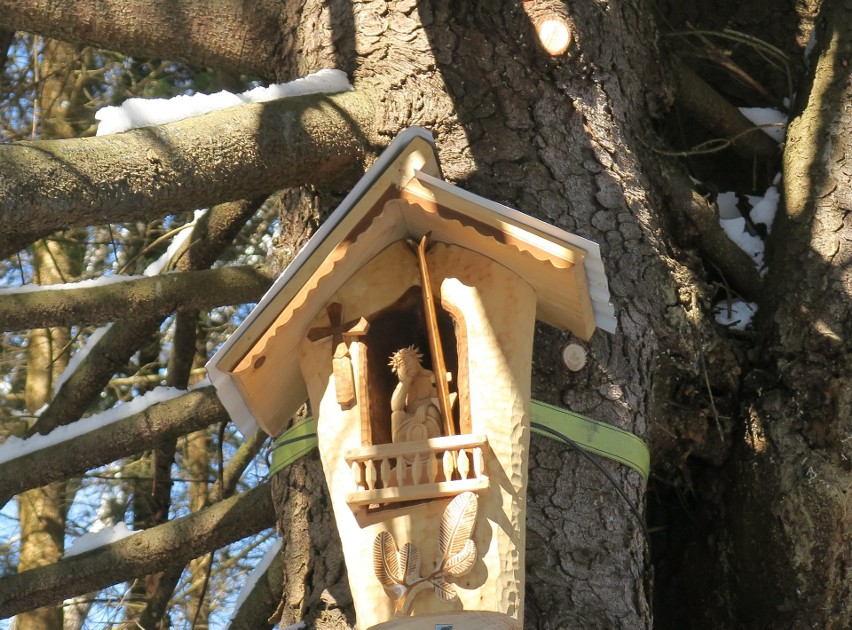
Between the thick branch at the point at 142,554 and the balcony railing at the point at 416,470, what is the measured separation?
1.23m

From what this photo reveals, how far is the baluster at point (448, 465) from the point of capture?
6.70ft

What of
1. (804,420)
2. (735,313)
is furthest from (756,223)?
(804,420)

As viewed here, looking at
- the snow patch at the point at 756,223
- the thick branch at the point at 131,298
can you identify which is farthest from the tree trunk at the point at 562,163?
the thick branch at the point at 131,298

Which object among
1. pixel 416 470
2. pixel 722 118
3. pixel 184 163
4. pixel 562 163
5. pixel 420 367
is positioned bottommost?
pixel 416 470

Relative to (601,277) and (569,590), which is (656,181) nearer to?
(601,277)

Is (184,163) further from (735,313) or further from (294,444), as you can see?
(735,313)

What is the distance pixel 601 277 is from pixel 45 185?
3.50 feet

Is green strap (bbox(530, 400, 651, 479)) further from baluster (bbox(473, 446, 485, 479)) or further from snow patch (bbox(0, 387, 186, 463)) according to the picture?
snow patch (bbox(0, 387, 186, 463))

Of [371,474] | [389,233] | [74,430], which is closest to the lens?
[371,474]

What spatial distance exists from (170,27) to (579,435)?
149cm

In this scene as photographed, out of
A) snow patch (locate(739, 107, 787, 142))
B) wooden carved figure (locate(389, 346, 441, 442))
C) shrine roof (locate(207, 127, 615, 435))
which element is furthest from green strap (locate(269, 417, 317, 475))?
snow patch (locate(739, 107, 787, 142))

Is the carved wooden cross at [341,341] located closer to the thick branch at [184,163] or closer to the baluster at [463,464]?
the baluster at [463,464]

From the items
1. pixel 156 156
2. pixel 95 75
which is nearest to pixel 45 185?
pixel 156 156

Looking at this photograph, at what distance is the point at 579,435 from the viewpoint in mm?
2492
